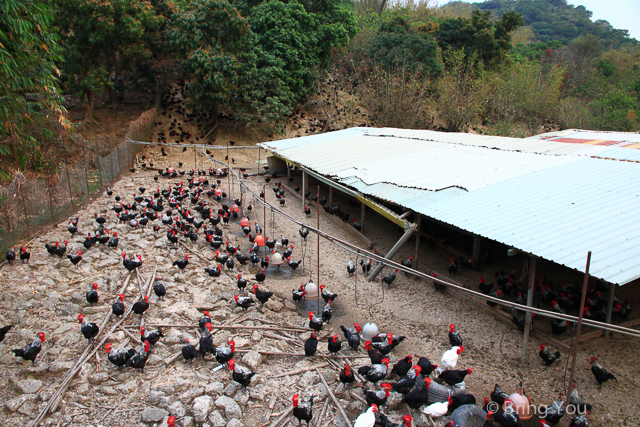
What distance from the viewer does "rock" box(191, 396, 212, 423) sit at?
5715 millimetres

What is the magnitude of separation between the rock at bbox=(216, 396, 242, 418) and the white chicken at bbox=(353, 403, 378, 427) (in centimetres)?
Answer: 161

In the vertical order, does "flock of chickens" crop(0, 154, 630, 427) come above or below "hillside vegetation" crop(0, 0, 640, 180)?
below

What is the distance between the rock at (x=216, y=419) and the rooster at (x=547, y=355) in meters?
5.14

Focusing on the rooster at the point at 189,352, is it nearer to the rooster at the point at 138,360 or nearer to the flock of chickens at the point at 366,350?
the flock of chickens at the point at 366,350

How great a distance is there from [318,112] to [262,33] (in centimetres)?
707

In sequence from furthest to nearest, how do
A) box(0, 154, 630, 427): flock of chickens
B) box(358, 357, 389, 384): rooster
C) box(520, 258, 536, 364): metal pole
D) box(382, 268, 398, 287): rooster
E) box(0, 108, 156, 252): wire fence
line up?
box(0, 108, 156, 252): wire fence, box(382, 268, 398, 287): rooster, box(520, 258, 536, 364): metal pole, box(358, 357, 389, 384): rooster, box(0, 154, 630, 427): flock of chickens

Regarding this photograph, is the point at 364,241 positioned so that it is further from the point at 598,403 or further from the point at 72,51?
the point at 72,51

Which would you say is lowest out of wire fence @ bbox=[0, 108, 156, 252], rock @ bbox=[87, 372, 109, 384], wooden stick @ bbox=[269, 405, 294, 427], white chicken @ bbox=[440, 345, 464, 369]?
wooden stick @ bbox=[269, 405, 294, 427]

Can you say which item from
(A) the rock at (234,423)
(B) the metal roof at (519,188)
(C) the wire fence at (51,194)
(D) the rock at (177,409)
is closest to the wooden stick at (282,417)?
(A) the rock at (234,423)

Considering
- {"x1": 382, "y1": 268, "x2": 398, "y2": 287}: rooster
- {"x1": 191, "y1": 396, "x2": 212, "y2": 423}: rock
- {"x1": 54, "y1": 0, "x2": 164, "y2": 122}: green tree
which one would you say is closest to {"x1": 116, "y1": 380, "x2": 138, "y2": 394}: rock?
{"x1": 191, "y1": 396, "x2": 212, "y2": 423}: rock

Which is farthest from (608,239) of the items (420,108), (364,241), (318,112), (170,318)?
(318,112)

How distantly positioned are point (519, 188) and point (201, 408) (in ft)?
26.4

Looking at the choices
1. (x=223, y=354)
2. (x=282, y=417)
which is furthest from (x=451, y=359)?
(x=223, y=354)

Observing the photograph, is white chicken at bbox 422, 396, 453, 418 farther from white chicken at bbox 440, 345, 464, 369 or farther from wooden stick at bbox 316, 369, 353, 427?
wooden stick at bbox 316, 369, 353, 427
